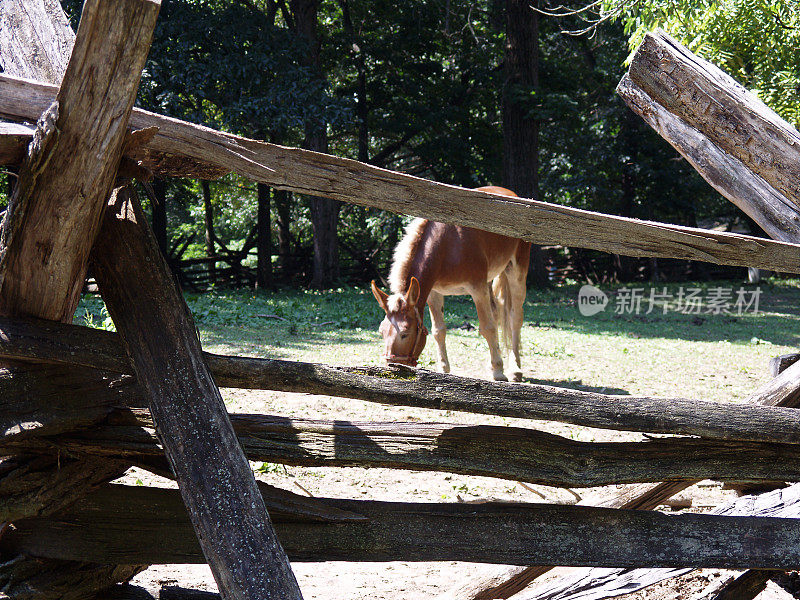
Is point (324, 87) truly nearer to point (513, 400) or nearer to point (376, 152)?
point (376, 152)

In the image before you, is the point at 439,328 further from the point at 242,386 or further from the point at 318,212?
the point at 318,212

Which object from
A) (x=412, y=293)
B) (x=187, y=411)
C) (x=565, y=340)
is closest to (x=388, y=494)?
(x=412, y=293)

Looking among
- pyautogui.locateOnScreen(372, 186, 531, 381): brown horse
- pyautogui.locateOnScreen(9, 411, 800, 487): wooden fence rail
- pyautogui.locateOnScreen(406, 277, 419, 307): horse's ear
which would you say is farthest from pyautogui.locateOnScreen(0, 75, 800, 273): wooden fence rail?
pyautogui.locateOnScreen(406, 277, 419, 307): horse's ear

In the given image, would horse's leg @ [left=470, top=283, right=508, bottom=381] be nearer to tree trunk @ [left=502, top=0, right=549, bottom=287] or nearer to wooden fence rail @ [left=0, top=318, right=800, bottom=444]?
wooden fence rail @ [left=0, top=318, right=800, bottom=444]

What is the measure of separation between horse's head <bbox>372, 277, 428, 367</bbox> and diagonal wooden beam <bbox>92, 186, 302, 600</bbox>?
4.22 meters

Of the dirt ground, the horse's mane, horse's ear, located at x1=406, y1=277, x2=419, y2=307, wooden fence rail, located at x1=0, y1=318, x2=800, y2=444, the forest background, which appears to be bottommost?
the dirt ground

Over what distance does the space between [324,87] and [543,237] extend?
14.6 metres

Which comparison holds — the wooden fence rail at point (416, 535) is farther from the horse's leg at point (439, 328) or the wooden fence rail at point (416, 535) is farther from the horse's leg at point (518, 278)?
the horse's leg at point (518, 278)

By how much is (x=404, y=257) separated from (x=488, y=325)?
5.47 feet

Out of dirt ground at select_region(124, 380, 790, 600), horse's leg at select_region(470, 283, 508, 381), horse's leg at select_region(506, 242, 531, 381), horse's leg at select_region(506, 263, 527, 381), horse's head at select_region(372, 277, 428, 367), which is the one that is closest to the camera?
dirt ground at select_region(124, 380, 790, 600)

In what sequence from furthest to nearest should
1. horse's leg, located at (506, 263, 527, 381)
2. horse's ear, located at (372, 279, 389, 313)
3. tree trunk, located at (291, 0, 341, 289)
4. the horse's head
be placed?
1. tree trunk, located at (291, 0, 341, 289)
2. horse's leg, located at (506, 263, 527, 381)
3. horse's ear, located at (372, 279, 389, 313)
4. the horse's head

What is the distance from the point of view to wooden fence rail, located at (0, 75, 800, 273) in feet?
6.70

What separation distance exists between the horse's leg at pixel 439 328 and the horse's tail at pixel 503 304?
0.87 m

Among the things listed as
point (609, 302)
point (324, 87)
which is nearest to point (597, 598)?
point (324, 87)
